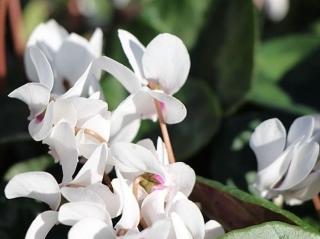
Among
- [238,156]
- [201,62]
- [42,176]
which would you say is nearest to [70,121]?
[42,176]

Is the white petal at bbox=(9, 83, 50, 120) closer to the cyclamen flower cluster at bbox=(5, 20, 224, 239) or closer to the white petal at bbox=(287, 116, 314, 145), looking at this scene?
the cyclamen flower cluster at bbox=(5, 20, 224, 239)

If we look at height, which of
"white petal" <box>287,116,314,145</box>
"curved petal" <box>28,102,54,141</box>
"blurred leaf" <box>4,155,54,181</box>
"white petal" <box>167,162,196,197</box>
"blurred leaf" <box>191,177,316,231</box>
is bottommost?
"blurred leaf" <box>4,155,54,181</box>

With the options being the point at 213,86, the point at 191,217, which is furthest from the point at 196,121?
the point at 191,217

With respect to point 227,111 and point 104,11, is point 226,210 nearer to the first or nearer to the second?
point 227,111

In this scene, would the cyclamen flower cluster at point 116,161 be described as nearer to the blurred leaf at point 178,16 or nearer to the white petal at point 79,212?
the white petal at point 79,212

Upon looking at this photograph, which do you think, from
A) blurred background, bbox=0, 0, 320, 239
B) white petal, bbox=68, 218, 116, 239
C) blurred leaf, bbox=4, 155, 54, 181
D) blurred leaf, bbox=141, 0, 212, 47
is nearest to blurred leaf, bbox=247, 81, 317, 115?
blurred background, bbox=0, 0, 320, 239
